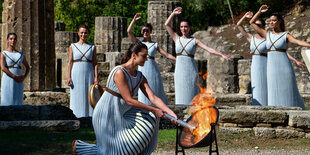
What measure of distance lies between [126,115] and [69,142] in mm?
2356

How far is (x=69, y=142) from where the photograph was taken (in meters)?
7.60

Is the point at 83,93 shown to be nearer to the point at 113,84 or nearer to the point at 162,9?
the point at 113,84

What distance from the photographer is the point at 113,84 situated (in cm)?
550

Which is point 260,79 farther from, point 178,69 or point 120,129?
point 120,129

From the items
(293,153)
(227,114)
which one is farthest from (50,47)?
(293,153)

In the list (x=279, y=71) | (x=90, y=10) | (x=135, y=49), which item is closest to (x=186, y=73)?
(x=279, y=71)

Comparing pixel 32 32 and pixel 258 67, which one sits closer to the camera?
pixel 258 67

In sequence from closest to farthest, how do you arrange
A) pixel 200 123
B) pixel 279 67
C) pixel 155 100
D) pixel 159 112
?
pixel 200 123 → pixel 159 112 → pixel 155 100 → pixel 279 67

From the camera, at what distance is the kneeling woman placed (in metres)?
5.29

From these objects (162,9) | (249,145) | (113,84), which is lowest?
(249,145)

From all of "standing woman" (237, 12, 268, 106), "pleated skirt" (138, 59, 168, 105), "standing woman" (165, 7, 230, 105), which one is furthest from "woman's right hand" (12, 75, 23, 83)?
"standing woman" (237, 12, 268, 106)

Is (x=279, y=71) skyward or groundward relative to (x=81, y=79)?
skyward

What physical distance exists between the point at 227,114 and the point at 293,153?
59.1 inches

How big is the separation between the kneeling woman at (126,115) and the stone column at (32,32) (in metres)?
7.80
